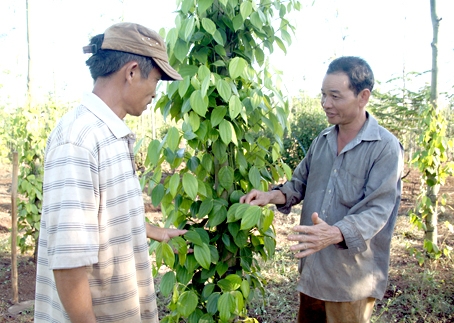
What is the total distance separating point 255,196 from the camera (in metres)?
1.87

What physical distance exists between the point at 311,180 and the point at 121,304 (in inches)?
45.1

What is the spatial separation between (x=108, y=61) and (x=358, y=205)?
119 cm

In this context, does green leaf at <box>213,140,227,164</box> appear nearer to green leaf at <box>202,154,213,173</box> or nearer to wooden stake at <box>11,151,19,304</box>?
green leaf at <box>202,154,213,173</box>

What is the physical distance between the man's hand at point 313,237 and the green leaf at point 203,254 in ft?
A: 1.28

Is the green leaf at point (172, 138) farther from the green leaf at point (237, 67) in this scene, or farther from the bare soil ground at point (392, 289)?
the bare soil ground at point (392, 289)

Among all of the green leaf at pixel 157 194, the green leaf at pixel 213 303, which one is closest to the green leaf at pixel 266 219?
the green leaf at pixel 213 303

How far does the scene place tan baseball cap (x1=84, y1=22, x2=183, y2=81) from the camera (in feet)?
4.00

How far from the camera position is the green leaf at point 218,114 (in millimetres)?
1719

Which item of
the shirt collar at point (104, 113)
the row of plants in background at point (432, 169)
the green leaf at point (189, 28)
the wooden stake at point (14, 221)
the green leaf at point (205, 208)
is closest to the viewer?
the shirt collar at point (104, 113)

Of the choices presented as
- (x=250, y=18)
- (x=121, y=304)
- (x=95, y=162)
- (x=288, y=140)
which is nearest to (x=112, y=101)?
(x=95, y=162)

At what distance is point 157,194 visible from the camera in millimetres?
1824

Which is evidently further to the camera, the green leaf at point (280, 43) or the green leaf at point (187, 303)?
the green leaf at point (280, 43)

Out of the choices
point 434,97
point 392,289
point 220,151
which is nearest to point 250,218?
point 220,151

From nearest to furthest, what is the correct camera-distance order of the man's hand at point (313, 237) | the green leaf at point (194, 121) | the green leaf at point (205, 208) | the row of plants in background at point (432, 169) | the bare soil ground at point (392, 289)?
the man's hand at point (313, 237) → the green leaf at point (194, 121) → the green leaf at point (205, 208) → the bare soil ground at point (392, 289) → the row of plants in background at point (432, 169)
